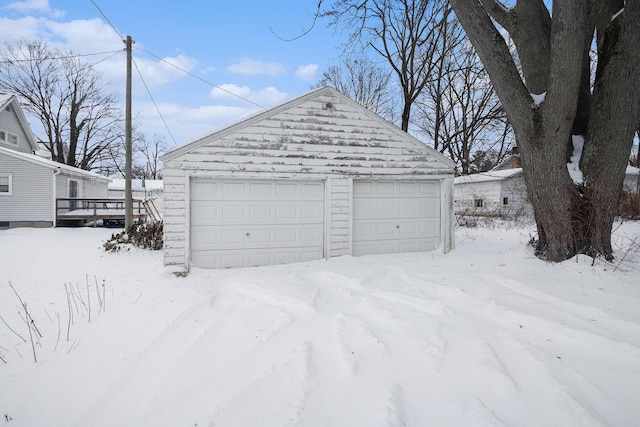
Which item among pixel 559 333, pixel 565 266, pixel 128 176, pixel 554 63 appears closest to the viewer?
pixel 559 333

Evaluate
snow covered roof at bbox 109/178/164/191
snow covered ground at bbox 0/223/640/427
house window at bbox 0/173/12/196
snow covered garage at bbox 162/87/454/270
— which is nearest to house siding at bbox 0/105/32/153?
house window at bbox 0/173/12/196

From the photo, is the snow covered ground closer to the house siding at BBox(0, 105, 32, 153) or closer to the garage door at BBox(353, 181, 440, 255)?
the garage door at BBox(353, 181, 440, 255)

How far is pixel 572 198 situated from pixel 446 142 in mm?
15976

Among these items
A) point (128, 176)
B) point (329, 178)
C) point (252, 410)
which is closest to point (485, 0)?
point (329, 178)

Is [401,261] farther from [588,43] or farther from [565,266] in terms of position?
[588,43]

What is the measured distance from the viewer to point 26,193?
14.2 metres

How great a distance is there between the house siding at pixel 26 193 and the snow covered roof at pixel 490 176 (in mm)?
23368

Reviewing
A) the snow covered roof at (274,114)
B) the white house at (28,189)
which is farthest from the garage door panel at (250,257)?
the white house at (28,189)

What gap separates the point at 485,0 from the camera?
5.16 m

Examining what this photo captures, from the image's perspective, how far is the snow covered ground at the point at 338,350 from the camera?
2.24m

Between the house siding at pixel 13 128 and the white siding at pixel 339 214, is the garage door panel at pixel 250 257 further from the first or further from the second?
the house siding at pixel 13 128

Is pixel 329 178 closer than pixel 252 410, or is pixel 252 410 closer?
pixel 252 410

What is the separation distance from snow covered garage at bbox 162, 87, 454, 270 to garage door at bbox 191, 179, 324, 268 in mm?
21

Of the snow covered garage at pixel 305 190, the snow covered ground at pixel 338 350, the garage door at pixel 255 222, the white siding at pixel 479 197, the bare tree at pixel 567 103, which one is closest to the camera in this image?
the snow covered ground at pixel 338 350
